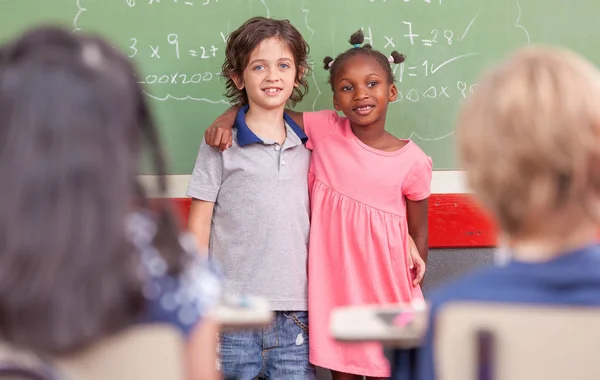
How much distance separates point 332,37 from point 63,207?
2.05 metres

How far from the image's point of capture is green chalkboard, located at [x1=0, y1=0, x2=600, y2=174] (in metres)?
3.04

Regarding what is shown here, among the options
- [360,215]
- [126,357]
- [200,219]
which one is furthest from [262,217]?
[126,357]

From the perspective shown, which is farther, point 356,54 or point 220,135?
point 356,54

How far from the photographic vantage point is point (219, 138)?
2648 millimetres

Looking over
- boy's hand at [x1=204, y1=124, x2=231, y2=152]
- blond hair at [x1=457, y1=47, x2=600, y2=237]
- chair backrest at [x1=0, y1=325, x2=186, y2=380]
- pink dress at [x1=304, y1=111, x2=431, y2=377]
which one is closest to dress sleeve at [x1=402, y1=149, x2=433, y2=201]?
pink dress at [x1=304, y1=111, x2=431, y2=377]

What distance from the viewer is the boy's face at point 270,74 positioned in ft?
8.93

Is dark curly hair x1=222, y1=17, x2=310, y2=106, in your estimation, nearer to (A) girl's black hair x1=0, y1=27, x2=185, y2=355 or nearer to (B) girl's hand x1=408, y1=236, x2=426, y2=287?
(B) girl's hand x1=408, y1=236, x2=426, y2=287

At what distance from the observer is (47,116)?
1141mm

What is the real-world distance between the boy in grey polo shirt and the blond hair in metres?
1.42

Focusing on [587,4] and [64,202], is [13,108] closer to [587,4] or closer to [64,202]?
[64,202]

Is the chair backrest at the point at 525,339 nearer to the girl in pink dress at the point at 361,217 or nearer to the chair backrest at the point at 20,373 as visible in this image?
the chair backrest at the point at 20,373

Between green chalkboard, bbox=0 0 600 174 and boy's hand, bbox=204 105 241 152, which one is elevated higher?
green chalkboard, bbox=0 0 600 174

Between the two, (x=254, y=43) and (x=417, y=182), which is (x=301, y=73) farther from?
(x=417, y=182)

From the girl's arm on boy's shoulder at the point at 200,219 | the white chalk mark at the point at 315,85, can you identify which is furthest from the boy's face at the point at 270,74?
the girl's arm on boy's shoulder at the point at 200,219
